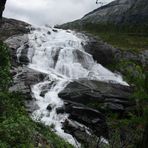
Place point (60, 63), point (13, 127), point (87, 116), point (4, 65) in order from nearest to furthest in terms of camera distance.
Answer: point (13, 127)
point (4, 65)
point (87, 116)
point (60, 63)

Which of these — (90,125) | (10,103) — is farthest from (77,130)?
(10,103)

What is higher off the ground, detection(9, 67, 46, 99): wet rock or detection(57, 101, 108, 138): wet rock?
detection(9, 67, 46, 99): wet rock

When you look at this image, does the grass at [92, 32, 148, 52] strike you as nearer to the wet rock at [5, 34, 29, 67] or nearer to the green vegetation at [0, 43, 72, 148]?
the wet rock at [5, 34, 29, 67]

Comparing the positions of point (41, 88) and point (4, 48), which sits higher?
point (4, 48)

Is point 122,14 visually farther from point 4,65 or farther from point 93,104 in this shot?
point 4,65

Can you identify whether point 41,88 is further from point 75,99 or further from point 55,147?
point 55,147

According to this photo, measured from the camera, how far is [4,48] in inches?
757

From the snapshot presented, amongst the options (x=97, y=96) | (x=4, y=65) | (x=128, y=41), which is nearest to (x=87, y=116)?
(x=97, y=96)

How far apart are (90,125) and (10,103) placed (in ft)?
68.7

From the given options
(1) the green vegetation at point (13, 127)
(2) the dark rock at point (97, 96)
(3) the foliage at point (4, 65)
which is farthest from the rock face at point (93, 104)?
(3) the foliage at point (4, 65)

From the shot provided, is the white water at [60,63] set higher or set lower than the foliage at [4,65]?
lower

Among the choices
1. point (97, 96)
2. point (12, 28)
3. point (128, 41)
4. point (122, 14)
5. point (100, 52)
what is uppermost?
point (12, 28)

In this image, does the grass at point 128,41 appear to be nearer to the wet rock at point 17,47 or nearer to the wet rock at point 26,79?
the wet rock at point 17,47

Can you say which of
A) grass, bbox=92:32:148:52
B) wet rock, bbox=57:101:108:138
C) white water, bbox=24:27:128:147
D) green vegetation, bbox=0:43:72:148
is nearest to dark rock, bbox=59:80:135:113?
wet rock, bbox=57:101:108:138
